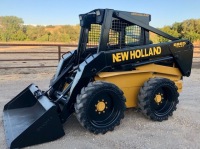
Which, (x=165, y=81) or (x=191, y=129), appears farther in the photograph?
(x=165, y=81)

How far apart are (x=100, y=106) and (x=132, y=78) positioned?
Answer: 891mm

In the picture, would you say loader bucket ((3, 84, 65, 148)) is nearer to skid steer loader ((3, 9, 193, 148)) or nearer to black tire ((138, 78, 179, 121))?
skid steer loader ((3, 9, 193, 148))

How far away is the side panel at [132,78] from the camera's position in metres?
4.79

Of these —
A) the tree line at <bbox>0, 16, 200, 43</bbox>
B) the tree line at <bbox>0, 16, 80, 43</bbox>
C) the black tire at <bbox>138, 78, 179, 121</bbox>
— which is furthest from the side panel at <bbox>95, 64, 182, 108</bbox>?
the tree line at <bbox>0, 16, 80, 43</bbox>

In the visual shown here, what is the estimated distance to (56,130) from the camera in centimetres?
418

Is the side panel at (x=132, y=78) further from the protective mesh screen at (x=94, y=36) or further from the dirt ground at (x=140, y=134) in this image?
the protective mesh screen at (x=94, y=36)

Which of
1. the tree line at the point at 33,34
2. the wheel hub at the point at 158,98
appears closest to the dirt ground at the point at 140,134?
the wheel hub at the point at 158,98

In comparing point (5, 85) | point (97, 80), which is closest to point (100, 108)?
point (97, 80)

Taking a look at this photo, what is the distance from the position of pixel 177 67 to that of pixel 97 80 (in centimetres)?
194

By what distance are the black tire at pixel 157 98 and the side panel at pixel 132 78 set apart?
145 mm

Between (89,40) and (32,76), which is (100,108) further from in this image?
(32,76)

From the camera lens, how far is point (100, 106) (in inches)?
178

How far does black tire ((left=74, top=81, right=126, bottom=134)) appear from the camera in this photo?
430 cm

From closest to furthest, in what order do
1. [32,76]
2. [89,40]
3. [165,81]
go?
[165,81] → [89,40] → [32,76]
